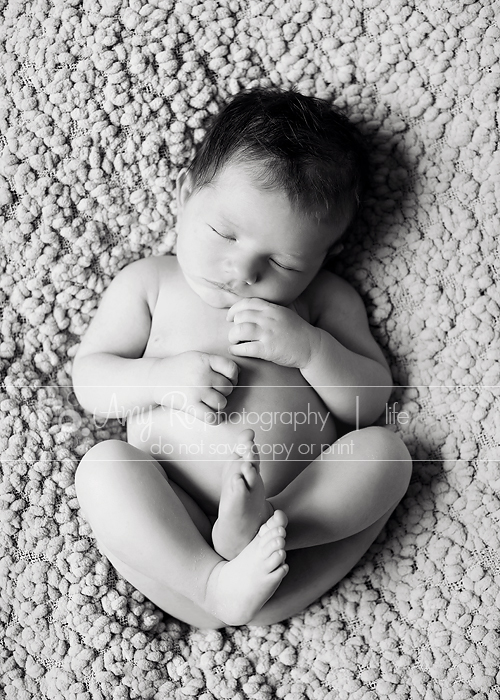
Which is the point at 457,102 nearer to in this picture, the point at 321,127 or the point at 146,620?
the point at 321,127

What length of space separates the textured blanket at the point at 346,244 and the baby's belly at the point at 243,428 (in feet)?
0.50

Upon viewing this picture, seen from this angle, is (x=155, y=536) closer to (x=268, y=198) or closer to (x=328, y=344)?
(x=328, y=344)

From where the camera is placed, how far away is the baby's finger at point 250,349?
1.18 meters

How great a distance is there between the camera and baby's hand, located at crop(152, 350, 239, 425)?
1.15 metres

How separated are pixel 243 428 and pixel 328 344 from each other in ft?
0.65

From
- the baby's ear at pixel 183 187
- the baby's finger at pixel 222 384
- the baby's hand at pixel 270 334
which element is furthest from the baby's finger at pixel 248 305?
the baby's ear at pixel 183 187

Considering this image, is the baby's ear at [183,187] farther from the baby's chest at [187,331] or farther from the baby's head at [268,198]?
the baby's chest at [187,331]

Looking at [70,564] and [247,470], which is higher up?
[247,470]

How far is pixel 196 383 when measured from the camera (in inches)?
45.1

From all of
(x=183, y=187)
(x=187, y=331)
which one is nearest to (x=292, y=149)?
(x=183, y=187)

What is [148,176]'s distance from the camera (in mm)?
1336

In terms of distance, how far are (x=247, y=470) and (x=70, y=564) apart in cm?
37

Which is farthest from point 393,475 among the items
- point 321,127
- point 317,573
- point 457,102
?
point 457,102

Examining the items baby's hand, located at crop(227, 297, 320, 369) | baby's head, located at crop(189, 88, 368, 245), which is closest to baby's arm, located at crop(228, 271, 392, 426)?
baby's hand, located at crop(227, 297, 320, 369)
